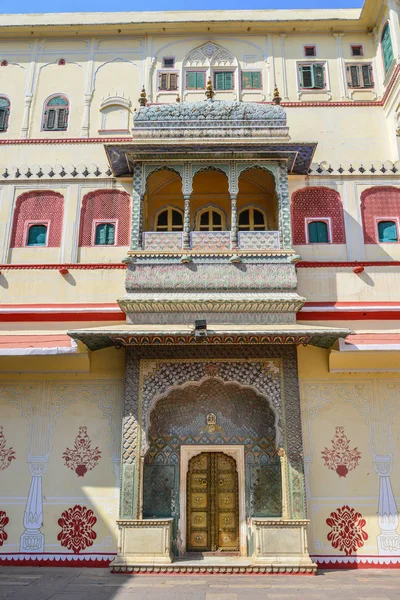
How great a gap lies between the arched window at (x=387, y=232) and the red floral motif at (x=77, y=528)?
673cm

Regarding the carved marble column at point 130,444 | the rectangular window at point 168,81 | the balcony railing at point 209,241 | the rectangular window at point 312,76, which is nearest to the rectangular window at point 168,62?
the rectangular window at point 168,81

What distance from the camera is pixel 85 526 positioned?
8.27 metres

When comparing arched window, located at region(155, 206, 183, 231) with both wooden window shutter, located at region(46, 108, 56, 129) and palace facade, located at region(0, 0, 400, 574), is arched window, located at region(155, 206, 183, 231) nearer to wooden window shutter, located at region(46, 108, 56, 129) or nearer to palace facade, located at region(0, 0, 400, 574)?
palace facade, located at region(0, 0, 400, 574)

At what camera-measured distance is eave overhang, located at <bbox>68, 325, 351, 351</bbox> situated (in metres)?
7.85

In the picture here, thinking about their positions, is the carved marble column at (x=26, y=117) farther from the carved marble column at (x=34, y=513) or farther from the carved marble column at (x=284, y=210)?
the carved marble column at (x=34, y=513)

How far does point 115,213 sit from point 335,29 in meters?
7.03

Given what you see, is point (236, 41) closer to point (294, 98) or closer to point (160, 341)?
point (294, 98)

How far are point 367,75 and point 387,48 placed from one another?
687mm

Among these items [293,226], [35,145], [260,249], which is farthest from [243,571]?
[35,145]

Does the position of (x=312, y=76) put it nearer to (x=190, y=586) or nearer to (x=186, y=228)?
(x=186, y=228)

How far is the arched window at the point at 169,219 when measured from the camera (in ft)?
34.0

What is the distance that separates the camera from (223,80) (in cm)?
1223

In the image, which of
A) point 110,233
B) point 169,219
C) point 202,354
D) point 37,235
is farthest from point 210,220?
point 37,235

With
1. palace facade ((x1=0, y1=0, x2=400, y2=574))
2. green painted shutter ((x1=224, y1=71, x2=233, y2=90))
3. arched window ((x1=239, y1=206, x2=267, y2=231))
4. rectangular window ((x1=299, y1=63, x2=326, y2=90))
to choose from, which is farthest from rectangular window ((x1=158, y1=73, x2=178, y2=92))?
arched window ((x1=239, y1=206, x2=267, y2=231))
